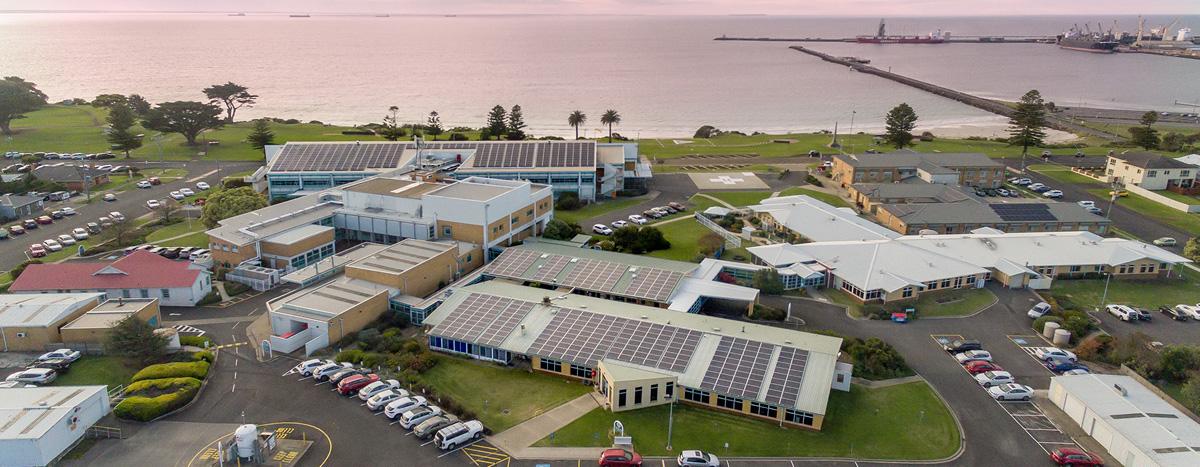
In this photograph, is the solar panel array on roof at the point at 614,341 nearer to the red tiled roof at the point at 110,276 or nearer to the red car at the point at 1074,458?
the red car at the point at 1074,458

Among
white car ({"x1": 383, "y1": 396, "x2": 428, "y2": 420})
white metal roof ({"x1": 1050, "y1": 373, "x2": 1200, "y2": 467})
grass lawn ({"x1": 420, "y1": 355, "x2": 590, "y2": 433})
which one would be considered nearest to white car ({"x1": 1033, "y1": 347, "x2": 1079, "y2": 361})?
white metal roof ({"x1": 1050, "y1": 373, "x2": 1200, "y2": 467})

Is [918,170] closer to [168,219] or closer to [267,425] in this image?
[267,425]

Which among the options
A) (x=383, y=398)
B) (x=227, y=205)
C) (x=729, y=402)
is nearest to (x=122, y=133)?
(x=227, y=205)

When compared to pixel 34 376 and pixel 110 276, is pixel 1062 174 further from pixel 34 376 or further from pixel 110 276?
pixel 34 376

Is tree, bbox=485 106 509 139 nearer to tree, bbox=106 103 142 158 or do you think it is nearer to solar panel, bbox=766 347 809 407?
tree, bbox=106 103 142 158

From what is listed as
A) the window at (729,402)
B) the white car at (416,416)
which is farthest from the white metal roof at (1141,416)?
the white car at (416,416)
